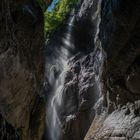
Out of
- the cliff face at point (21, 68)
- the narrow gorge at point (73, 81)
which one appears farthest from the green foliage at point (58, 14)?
the cliff face at point (21, 68)

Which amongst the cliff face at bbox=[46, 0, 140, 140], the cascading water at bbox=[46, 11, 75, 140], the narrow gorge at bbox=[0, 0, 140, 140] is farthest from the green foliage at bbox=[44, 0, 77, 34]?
the cliff face at bbox=[46, 0, 140, 140]

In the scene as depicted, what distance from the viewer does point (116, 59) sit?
11719 millimetres

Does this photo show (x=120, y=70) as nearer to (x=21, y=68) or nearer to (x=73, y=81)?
(x=21, y=68)

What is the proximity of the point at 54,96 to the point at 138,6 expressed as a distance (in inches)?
381

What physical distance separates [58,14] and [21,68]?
12.3 m

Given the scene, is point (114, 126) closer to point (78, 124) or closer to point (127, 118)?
point (127, 118)

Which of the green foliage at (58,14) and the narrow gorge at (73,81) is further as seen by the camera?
the green foliage at (58,14)

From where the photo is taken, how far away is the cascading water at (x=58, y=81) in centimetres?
1795

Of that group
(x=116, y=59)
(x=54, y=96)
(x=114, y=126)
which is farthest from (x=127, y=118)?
(x=54, y=96)

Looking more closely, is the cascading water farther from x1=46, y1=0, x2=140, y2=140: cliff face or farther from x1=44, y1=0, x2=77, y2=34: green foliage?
x1=44, y1=0, x2=77, y2=34: green foliage

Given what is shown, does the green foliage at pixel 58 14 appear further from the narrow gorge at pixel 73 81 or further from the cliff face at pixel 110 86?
the cliff face at pixel 110 86

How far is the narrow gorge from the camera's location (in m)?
8.76

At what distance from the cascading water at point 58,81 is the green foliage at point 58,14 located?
1.75 ft

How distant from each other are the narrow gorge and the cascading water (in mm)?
112
